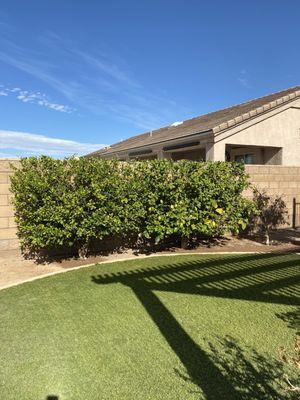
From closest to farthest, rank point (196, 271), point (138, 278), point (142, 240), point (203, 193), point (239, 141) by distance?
point (138, 278) → point (196, 271) → point (203, 193) → point (142, 240) → point (239, 141)

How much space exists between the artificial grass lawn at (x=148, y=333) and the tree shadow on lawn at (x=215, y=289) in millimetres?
16

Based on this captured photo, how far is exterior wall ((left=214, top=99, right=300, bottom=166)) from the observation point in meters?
15.0

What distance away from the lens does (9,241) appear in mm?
8562

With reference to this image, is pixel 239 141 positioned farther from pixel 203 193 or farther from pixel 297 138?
pixel 203 193

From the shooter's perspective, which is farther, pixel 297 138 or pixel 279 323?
pixel 297 138

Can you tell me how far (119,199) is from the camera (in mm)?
8398

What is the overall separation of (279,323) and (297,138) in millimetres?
13532

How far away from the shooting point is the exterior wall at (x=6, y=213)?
836 cm

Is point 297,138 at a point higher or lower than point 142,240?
higher

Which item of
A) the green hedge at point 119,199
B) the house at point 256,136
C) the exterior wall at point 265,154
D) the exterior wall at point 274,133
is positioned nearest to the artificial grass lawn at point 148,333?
the green hedge at point 119,199

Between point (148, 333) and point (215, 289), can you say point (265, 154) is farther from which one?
point (148, 333)

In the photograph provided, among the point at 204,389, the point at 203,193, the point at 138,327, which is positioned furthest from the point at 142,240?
the point at 204,389

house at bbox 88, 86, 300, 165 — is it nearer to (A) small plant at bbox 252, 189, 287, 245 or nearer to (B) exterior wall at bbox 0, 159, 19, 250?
(A) small plant at bbox 252, 189, 287, 245

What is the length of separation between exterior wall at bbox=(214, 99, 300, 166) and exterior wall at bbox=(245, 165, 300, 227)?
8.52 feet
